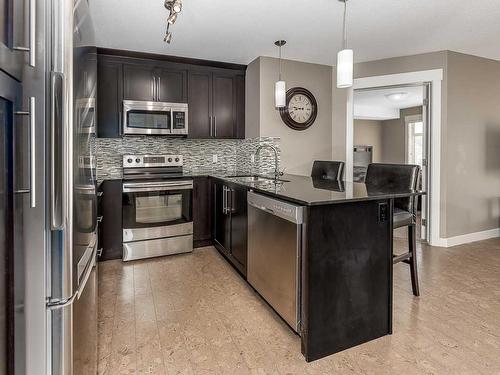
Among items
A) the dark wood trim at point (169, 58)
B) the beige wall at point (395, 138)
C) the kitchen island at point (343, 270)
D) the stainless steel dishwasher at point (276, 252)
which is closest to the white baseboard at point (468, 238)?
the kitchen island at point (343, 270)

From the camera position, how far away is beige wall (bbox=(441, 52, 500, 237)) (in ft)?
13.2

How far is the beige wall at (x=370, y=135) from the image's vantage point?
8.45 meters

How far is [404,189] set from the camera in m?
2.43

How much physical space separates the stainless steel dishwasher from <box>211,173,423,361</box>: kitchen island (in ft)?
0.14

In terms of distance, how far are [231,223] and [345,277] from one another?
1499 millimetres

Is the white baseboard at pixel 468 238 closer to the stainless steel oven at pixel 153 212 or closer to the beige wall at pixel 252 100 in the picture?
the beige wall at pixel 252 100

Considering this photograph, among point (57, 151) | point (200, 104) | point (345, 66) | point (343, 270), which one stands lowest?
point (343, 270)

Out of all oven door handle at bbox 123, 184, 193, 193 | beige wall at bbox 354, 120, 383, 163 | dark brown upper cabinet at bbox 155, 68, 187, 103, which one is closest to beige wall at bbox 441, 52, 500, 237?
oven door handle at bbox 123, 184, 193, 193

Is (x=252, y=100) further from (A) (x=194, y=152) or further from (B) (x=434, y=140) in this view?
(B) (x=434, y=140)

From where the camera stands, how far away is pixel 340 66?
2432 millimetres

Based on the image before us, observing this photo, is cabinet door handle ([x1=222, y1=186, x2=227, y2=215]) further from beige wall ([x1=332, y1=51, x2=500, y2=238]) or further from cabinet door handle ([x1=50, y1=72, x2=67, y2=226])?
cabinet door handle ([x1=50, y1=72, x2=67, y2=226])

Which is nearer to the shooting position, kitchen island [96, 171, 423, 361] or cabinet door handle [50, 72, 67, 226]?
cabinet door handle [50, 72, 67, 226]

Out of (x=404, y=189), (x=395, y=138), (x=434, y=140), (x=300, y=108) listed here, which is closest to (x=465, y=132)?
(x=434, y=140)

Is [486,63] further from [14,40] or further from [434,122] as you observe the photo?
[14,40]
